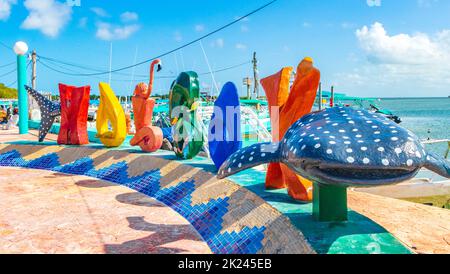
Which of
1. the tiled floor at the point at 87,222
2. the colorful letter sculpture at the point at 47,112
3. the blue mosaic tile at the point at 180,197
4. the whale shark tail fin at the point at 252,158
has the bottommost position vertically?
the tiled floor at the point at 87,222

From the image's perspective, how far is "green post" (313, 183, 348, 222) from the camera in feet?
15.8

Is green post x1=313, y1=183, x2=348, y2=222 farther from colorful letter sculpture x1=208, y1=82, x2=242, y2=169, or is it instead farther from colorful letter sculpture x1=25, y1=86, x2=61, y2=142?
colorful letter sculpture x1=25, y1=86, x2=61, y2=142

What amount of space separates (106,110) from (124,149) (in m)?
1.27

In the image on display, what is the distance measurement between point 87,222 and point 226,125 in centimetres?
316

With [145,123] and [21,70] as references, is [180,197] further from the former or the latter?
[21,70]

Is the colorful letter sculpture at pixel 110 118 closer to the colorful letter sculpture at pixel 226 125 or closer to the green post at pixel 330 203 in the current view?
the colorful letter sculpture at pixel 226 125

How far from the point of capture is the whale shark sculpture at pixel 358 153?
10.8 ft

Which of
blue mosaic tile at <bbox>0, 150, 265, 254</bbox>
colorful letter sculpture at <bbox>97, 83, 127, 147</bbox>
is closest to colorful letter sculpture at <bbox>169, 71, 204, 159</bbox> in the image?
blue mosaic tile at <bbox>0, 150, 265, 254</bbox>

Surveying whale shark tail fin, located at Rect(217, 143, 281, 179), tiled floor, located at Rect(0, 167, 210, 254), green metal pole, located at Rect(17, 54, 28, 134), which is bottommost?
tiled floor, located at Rect(0, 167, 210, 254)

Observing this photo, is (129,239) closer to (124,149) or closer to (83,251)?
(83,251)

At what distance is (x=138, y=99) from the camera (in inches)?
435

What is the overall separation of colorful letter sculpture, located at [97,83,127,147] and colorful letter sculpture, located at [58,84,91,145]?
2.10 ft

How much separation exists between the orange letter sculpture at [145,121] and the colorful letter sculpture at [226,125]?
3059 mm

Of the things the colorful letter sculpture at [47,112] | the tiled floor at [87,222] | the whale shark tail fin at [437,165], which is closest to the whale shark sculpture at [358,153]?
the whale shark tail fin at [437,165]
